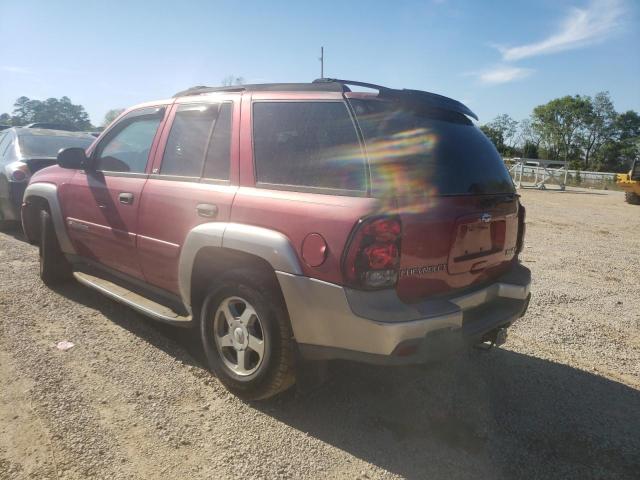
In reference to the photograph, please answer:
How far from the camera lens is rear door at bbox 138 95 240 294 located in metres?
2.87

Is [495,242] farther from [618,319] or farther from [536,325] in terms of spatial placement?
[618,319]

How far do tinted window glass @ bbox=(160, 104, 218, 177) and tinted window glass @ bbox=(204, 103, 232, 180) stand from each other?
0.23ft

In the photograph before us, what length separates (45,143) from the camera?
7.31 meters

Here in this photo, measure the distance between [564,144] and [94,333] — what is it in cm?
8794

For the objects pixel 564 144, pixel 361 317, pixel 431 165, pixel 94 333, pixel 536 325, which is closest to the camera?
pixel 361 317

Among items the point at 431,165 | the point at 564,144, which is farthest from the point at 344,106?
the point at 564,144

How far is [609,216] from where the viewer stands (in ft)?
43.7

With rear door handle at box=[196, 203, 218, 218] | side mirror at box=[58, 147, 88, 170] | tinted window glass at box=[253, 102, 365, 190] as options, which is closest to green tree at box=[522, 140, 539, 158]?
side mirror at box=[58, 147, 88, 170]

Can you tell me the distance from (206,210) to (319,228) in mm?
912

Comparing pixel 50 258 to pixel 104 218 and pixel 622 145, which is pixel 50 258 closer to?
pixel 104 218

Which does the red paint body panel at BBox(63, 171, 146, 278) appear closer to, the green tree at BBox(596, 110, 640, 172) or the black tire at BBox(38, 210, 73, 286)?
the black tire at BBox(38, 210, 73, 286)

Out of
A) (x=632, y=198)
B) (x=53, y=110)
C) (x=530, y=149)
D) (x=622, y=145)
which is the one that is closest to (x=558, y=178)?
(x=632, y=198)

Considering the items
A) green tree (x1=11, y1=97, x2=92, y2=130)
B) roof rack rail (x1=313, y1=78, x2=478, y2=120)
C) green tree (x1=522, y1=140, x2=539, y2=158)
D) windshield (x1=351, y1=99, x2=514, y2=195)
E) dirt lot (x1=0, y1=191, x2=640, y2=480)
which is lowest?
dirt lot (x1=0, y1=191, x2=640, y2=480)

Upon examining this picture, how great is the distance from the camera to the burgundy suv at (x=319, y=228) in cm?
222
